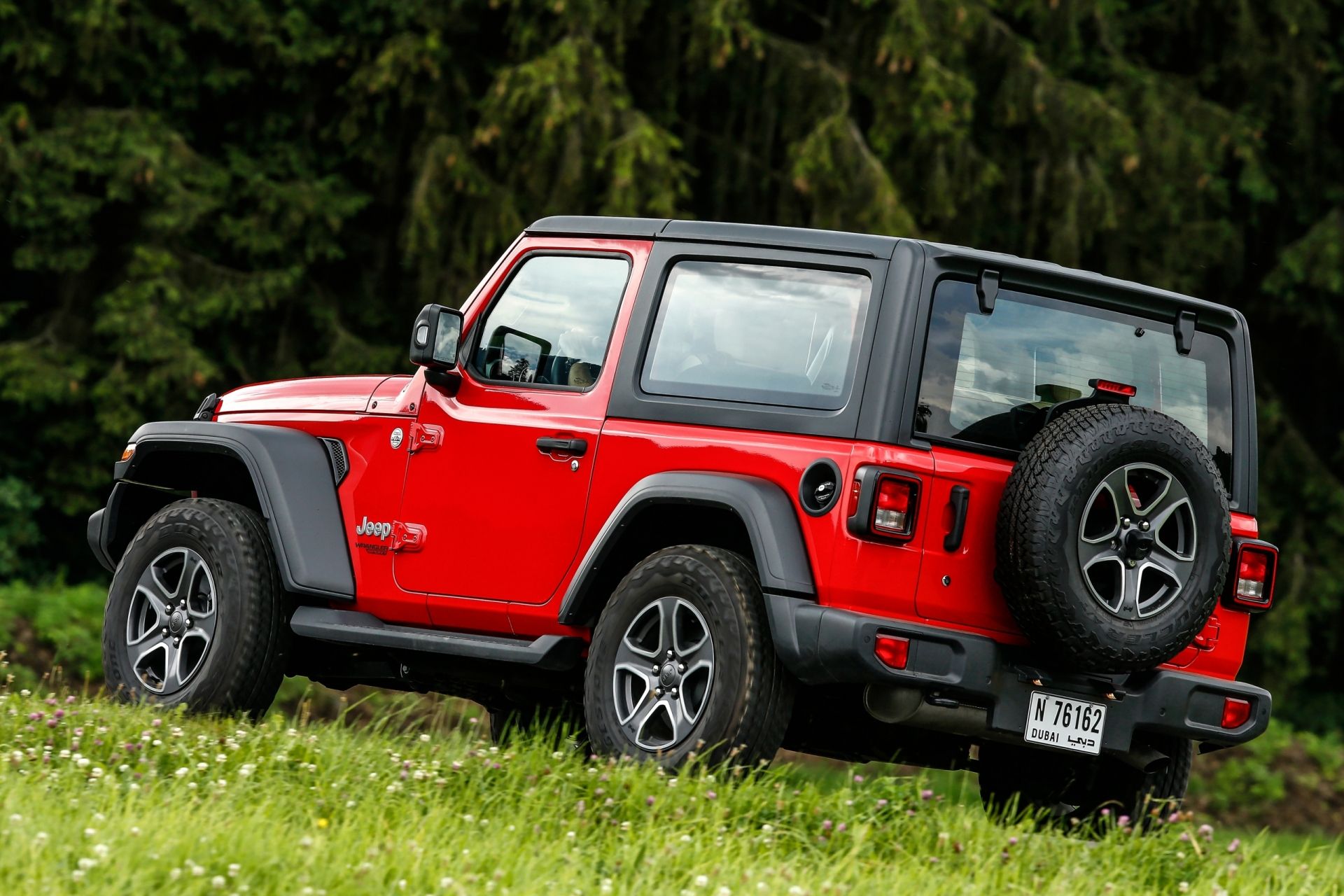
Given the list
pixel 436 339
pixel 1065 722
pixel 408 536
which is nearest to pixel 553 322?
pixel 436 339

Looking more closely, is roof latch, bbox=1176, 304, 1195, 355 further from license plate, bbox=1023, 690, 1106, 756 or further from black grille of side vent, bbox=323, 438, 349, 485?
black grille of side vent, bbox=323, 438, 349, 485

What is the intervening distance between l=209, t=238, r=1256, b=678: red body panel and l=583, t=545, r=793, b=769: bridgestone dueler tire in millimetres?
254

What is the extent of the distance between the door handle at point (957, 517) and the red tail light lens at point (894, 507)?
0.13m

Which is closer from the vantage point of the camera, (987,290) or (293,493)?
(987,290)

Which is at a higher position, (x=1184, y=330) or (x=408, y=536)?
(x=1184, y=330)

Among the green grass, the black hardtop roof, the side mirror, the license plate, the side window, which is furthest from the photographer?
the side mirror

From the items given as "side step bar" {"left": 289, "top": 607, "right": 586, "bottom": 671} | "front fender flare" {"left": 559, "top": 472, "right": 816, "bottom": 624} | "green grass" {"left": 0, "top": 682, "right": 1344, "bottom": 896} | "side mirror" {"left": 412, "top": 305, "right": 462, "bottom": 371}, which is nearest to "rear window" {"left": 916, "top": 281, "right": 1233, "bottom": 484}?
"front fender flare" {"left": 559, "top": 472, "right": 816, "bottom": 624}

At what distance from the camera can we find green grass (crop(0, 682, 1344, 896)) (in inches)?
158

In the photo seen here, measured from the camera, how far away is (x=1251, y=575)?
238 inches

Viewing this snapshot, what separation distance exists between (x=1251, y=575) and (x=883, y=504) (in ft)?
5.20

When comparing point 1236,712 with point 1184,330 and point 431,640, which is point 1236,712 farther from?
point 431,640

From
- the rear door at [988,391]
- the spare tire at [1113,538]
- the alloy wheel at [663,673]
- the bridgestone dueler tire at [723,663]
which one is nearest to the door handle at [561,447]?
the bridgestone dueler tire at [723,663]

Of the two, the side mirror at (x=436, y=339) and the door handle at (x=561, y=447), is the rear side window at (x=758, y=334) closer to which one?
the door handle at (x=561, y=447)

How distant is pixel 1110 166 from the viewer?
54.9ft
